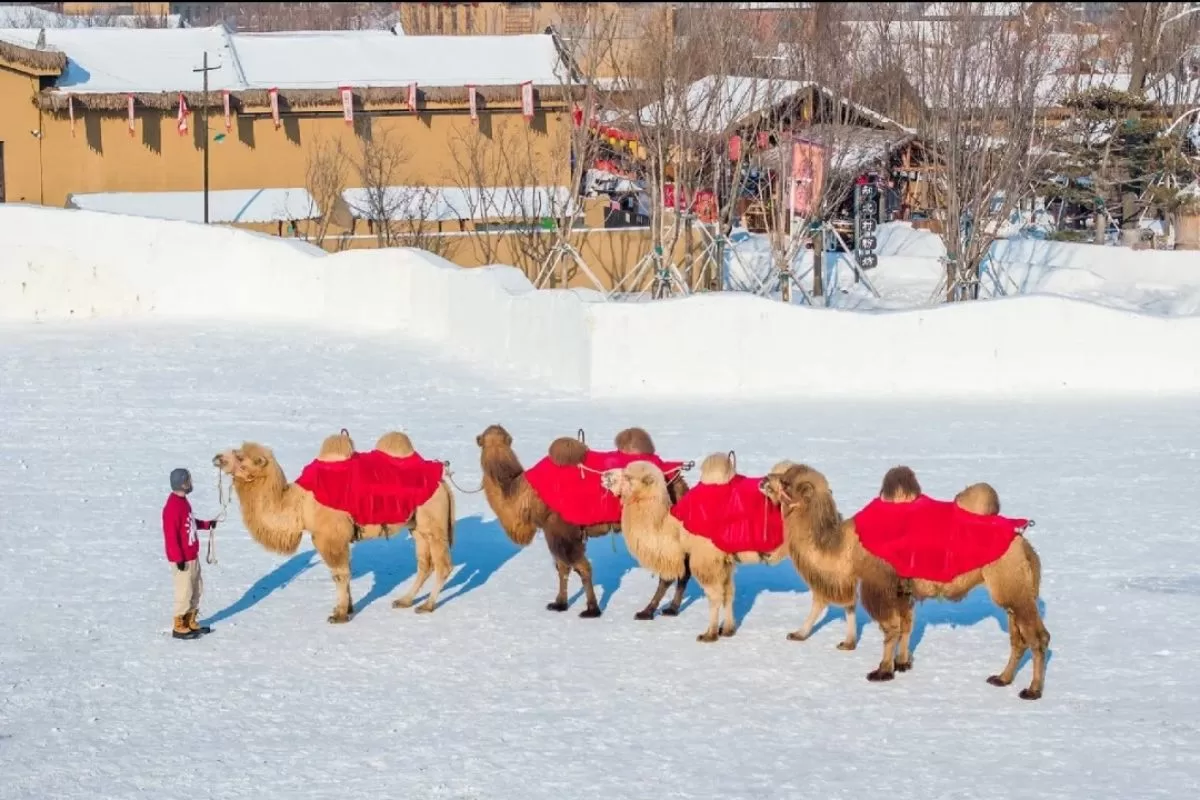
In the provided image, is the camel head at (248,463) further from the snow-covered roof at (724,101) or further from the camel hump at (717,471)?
the snow-covered roof at (724,101)

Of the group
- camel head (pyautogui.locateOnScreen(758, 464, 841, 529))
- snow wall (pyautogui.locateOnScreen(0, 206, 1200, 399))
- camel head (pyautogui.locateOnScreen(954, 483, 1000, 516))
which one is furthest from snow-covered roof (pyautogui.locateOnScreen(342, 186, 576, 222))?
camel head (pyautogui.locateOnScreen(954, 483, 1000, 516))

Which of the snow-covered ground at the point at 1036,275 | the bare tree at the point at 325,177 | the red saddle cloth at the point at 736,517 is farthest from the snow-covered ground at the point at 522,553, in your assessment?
the bare tree at the point at 325,177

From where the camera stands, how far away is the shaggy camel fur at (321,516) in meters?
11.9

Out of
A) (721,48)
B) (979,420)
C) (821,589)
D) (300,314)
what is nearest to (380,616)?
(821,589)

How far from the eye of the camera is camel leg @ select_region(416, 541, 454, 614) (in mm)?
12328

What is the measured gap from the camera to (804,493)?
432 inches

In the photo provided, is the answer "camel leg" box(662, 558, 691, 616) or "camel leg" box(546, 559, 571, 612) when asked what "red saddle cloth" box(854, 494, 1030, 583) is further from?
"camel leg" box(546, 559, 571, 612)

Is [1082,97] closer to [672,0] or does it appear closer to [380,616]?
[672,0]

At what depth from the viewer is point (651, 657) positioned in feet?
37.6

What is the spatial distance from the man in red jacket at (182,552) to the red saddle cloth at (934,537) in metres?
4.22

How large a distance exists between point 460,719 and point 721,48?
865 inches

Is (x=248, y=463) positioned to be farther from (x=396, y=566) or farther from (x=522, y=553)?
(x=522, y=553)

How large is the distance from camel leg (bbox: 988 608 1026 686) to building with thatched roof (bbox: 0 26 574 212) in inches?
1102

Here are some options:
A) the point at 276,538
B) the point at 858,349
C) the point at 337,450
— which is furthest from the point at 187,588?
the point at 858,349
